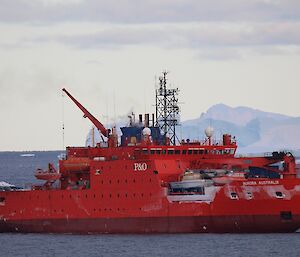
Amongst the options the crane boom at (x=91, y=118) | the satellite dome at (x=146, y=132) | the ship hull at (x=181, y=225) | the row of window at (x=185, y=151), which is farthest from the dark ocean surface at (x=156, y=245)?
the crane boom at (x=91, y=118)

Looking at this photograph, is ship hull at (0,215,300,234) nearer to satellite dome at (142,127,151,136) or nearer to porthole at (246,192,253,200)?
porthole at (246,192,253,200)

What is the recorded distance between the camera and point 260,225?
185 ft

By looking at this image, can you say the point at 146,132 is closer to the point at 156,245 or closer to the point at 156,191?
the point at 156,191

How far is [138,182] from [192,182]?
2.76 m

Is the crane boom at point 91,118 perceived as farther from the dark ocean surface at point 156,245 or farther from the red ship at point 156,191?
the dark ocean surface at point 156,245

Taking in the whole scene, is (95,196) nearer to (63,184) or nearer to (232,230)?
(63,184)

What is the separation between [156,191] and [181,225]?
7.02 feet

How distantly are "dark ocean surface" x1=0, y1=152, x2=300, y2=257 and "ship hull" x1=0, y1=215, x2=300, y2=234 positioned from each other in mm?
401

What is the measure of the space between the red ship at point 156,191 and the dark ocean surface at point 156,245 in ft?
2.23

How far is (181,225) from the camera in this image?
57.0m

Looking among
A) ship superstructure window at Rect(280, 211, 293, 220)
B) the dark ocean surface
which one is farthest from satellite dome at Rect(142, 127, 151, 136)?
ship superstructure window at Rect(280, 211, 293, 220)

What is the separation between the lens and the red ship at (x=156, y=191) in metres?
56.2

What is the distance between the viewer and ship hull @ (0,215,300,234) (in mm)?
56281

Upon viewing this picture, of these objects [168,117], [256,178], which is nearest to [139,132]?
[168,117]
